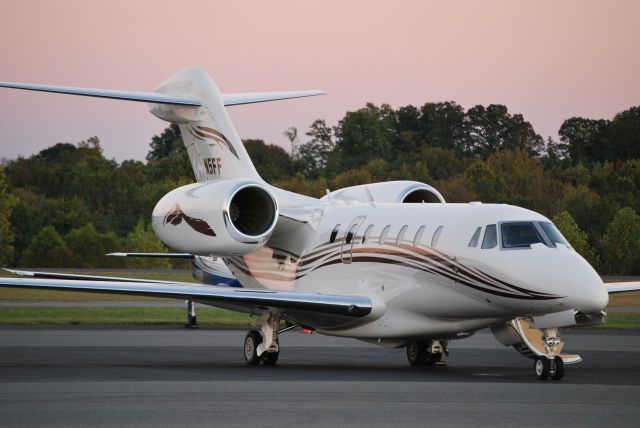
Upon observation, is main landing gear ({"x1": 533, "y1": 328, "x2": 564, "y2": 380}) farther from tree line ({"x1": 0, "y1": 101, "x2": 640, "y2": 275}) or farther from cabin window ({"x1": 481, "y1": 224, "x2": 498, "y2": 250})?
tree line ({"x1": 0, "y1": 101, "x2": 640, "y2": 275})

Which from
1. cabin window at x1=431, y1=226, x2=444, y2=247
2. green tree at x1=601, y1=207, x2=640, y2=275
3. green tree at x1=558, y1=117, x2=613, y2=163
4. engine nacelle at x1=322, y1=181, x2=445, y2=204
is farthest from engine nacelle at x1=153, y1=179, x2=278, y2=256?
green tree at x1=558, y1=117, x2=613, y2=163

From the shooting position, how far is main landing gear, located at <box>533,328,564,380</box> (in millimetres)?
17938

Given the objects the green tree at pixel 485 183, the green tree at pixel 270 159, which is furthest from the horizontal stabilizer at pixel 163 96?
the green tree at pixel 270 159

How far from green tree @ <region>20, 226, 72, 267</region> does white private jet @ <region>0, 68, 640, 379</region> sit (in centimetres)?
4901

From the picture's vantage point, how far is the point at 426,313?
2008 cm

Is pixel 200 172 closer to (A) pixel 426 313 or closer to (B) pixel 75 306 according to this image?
(A) pixel 426 313

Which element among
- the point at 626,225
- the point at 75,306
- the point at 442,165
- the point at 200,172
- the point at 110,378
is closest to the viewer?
the point at 110,378

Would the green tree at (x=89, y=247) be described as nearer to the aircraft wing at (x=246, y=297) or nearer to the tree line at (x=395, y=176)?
the tree line at (x=395, y=176)

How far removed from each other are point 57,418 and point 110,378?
15.4ft

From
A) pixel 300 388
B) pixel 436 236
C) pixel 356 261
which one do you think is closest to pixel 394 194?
pixel 356 261

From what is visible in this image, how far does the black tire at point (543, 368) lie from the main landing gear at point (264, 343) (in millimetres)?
5480

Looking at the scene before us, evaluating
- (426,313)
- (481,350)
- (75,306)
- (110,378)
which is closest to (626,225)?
(75,306)

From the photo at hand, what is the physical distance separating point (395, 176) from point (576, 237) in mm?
28062

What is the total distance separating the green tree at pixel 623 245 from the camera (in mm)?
63062
